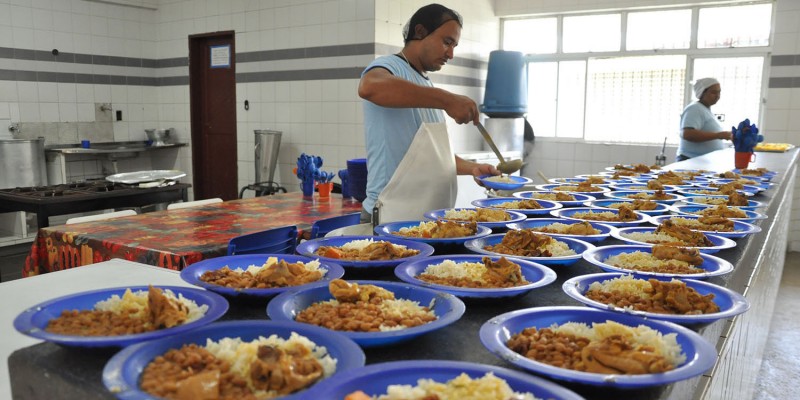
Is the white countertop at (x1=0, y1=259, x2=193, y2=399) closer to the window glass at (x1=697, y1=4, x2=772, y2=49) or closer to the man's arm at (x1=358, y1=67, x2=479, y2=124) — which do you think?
the man's arm at (x1=358, y1=67, x2=479, y2=124)

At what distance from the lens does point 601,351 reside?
936mm

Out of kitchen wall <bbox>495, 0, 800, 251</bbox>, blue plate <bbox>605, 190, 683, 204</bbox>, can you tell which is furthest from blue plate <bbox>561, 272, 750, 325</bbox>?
kitchen wall <bbox>495, 0, 800, 251</bbox>

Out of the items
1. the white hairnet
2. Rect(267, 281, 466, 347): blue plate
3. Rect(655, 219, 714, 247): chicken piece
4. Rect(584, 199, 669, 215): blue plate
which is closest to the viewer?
Rect(267, 281, 466, 347): blue plate

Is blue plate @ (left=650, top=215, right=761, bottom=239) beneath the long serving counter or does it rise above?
above

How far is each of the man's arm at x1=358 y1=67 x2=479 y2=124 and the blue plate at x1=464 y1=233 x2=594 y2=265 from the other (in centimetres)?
55

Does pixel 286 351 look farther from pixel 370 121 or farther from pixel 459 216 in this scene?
pixel 370 121

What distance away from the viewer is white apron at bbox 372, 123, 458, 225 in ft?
7.82

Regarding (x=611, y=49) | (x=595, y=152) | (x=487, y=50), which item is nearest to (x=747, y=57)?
(x=611, y=49)

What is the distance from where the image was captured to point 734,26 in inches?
268

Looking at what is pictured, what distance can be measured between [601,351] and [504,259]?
1.69 ft

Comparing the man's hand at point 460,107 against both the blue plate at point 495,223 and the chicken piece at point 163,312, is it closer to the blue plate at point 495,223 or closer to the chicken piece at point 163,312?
the blue plate at point 495,223

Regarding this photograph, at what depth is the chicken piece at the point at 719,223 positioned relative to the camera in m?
2.03

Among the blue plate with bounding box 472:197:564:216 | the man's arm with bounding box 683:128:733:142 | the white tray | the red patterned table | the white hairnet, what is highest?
the white hairnet

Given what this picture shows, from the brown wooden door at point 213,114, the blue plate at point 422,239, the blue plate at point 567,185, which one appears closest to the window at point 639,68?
the brown wooden door at point 213,114
